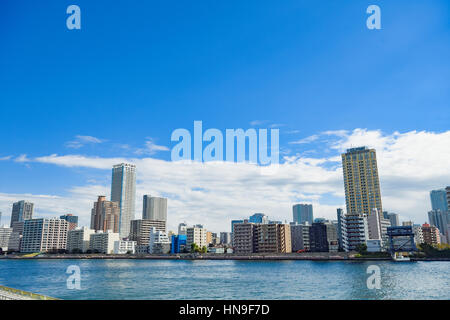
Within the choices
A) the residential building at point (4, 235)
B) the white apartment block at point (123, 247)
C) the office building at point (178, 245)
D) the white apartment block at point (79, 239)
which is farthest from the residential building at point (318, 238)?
the residential building at point (4, 235)

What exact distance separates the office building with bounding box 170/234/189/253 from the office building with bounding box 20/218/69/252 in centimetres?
3228

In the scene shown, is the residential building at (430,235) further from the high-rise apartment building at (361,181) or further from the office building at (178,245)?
the office building at (178,245)

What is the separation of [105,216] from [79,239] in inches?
889

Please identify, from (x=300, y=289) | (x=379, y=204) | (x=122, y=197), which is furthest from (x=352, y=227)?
(x=122, y=197)

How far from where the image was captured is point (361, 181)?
82125 mm

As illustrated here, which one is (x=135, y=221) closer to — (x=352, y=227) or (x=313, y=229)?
(x=313, y=229)

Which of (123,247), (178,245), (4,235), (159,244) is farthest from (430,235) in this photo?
(4,235)

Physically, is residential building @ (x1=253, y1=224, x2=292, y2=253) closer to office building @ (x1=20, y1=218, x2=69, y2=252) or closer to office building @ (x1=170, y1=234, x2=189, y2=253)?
office building @ (x1=170, y1=234, x2=189, y2=253)

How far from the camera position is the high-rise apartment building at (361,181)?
264 feet

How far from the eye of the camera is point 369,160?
81.9 meters

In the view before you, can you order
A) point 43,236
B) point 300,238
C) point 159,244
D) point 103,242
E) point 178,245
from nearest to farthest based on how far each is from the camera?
point 300,238 < point 178,245 < point 159,244 < point 103,242 < point 43,236

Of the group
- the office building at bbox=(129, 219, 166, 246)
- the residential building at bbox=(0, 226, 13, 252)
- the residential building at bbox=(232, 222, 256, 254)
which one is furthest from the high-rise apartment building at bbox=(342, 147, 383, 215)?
the residential building at bbox=(0, 226, 13, 252)

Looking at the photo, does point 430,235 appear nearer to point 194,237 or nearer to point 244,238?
point 244,238
